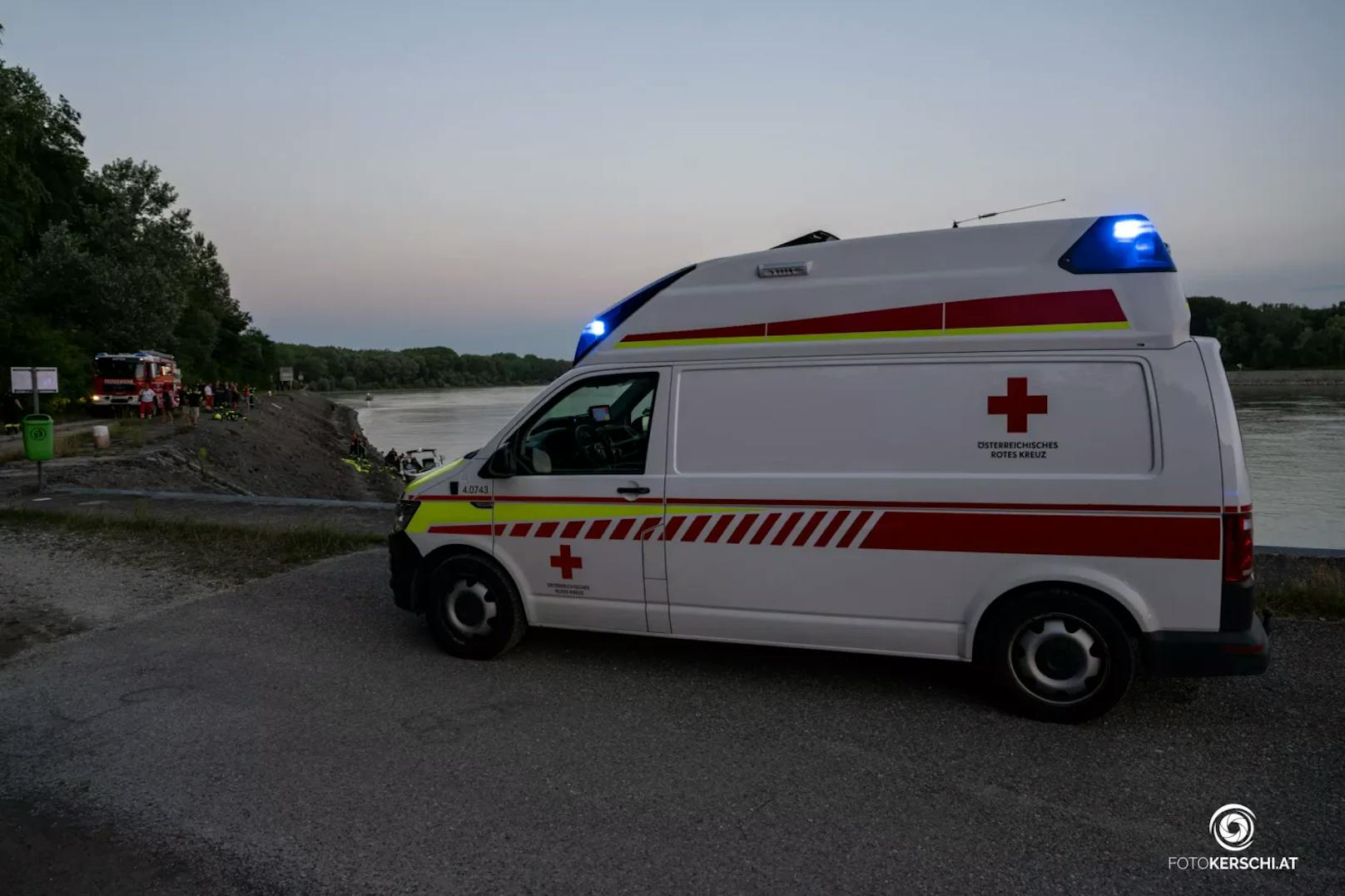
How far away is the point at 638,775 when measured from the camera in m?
4.05

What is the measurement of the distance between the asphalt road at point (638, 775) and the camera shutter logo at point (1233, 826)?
48 mm

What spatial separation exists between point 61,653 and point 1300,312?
11431 cm

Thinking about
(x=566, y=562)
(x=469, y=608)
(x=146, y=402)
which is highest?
(x=146, y=402)

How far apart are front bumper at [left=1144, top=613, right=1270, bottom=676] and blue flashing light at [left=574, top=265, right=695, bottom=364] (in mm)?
3167

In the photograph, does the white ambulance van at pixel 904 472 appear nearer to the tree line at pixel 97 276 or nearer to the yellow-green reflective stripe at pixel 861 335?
the yellow-green reflective stripe at pixel 861 335

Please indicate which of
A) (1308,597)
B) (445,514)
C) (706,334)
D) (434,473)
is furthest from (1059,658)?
(434,473)

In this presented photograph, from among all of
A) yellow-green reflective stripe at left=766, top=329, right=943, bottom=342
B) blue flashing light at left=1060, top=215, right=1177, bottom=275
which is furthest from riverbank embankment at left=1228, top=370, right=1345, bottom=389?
yellow-green reflective stripe at left=766, top=329, right=943, bottom=342

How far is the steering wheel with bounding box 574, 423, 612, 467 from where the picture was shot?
5.39 metres

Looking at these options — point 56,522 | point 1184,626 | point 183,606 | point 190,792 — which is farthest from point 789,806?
point 56,522

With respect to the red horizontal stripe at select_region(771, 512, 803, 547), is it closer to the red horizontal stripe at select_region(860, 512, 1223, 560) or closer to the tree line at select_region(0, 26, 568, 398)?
the red horizontal stripe at select_region(860, 512, 1223, 560)

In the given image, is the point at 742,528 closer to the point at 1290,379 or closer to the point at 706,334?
the point at 706,334

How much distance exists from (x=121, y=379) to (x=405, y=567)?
36.1 meters

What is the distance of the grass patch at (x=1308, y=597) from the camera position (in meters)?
6.28

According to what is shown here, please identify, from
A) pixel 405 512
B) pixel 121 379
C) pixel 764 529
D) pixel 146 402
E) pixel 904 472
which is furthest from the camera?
→ pixel 146 402
